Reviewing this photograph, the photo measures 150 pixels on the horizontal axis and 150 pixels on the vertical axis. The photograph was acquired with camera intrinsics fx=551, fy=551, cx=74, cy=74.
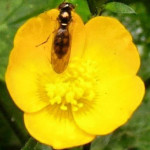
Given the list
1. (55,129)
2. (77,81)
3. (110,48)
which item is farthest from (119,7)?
(55,129)

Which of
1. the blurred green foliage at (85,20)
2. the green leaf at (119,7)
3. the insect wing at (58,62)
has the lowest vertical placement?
the blurred green foliage at (85,20)

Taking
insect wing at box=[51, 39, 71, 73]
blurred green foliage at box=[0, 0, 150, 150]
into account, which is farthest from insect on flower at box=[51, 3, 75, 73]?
blurred green foliage at box=[0, 0, 150, 150]

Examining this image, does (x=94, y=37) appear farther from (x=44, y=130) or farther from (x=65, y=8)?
(x=44, y=130)

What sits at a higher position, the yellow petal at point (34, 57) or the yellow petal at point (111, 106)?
the yellow petal at point (34, 57)

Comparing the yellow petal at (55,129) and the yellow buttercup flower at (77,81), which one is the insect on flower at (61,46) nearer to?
the yellow buttercup flower at (77,81)

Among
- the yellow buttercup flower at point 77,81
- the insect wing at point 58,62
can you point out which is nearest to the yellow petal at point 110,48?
the yellow buttercup flower at point 77,81

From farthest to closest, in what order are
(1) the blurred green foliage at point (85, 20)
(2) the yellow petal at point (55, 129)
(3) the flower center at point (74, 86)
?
(1) the blurred green foliage at point (85, 20)
(3) the flower center at point (74, 86)
(2) the yellow petal at point (55, 129)
